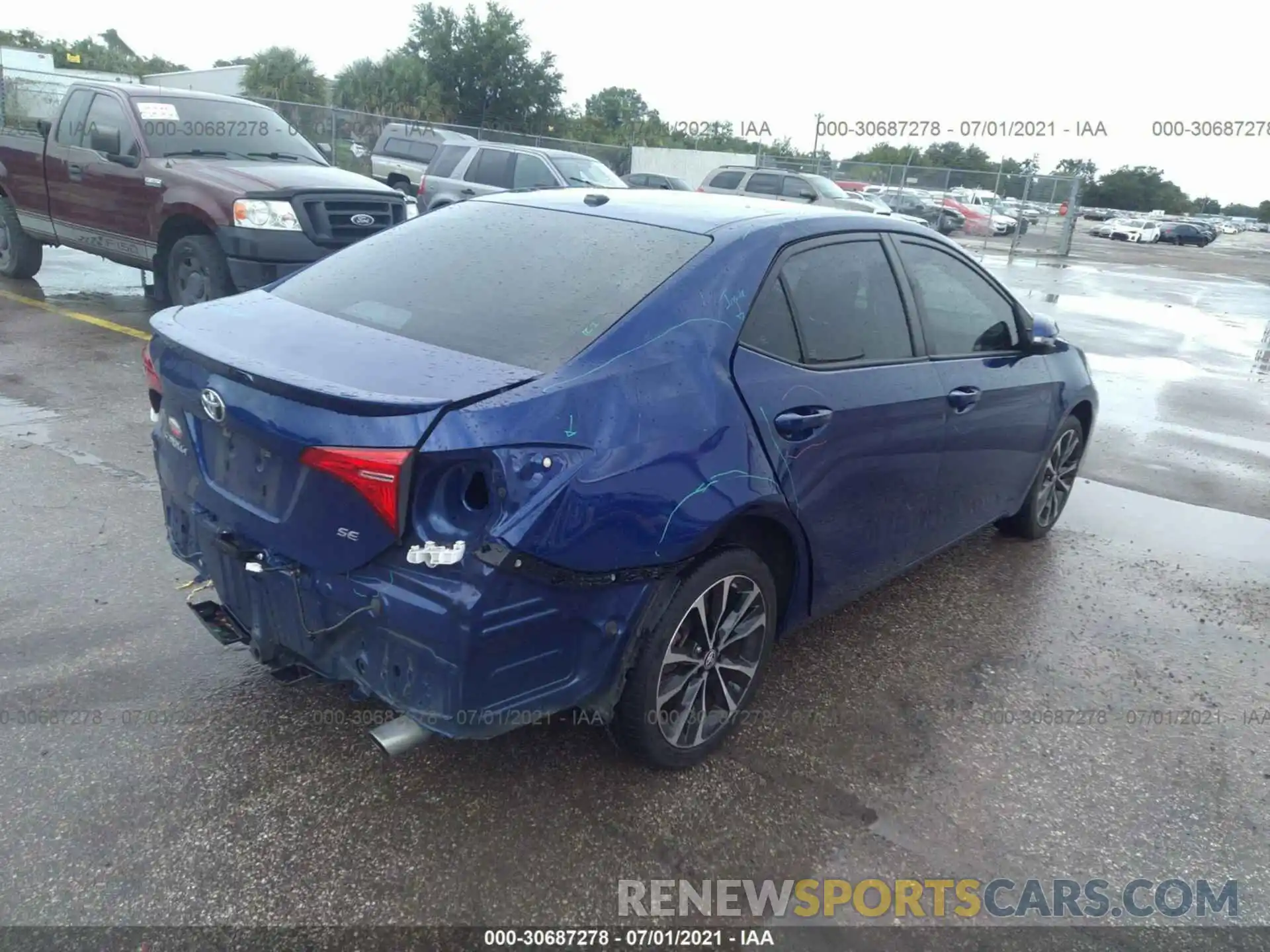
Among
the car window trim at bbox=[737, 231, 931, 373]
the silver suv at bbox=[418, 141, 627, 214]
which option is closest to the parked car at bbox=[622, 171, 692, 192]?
the silver suv at bbox=[418, 141, 627, 214]

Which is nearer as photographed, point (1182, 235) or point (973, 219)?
point (973, 219)

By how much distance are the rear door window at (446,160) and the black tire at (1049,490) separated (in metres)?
12.5

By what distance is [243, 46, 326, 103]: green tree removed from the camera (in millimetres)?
40719

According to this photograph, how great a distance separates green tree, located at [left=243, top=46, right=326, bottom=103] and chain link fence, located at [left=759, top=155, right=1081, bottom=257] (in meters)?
22.2

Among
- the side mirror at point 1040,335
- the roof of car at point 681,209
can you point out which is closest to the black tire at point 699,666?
the roof of car at point 681,209

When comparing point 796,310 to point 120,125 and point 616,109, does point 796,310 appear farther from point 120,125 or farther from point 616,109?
point 616,109

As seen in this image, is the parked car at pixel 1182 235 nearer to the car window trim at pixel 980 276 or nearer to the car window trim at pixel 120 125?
the car window trim at pixel 120 125

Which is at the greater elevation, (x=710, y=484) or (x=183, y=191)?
(x=183, y=191)

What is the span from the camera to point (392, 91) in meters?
42.3

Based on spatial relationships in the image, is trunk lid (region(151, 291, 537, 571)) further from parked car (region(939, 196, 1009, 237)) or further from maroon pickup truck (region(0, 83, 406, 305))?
parked car (region(939, 196, 1009, 237))

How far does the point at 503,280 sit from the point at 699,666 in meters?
1.36

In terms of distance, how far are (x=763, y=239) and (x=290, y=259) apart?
5260mm

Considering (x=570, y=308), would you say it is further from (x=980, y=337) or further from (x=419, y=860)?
(x=980, y=337)

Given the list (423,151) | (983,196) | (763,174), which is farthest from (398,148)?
(983,196)
